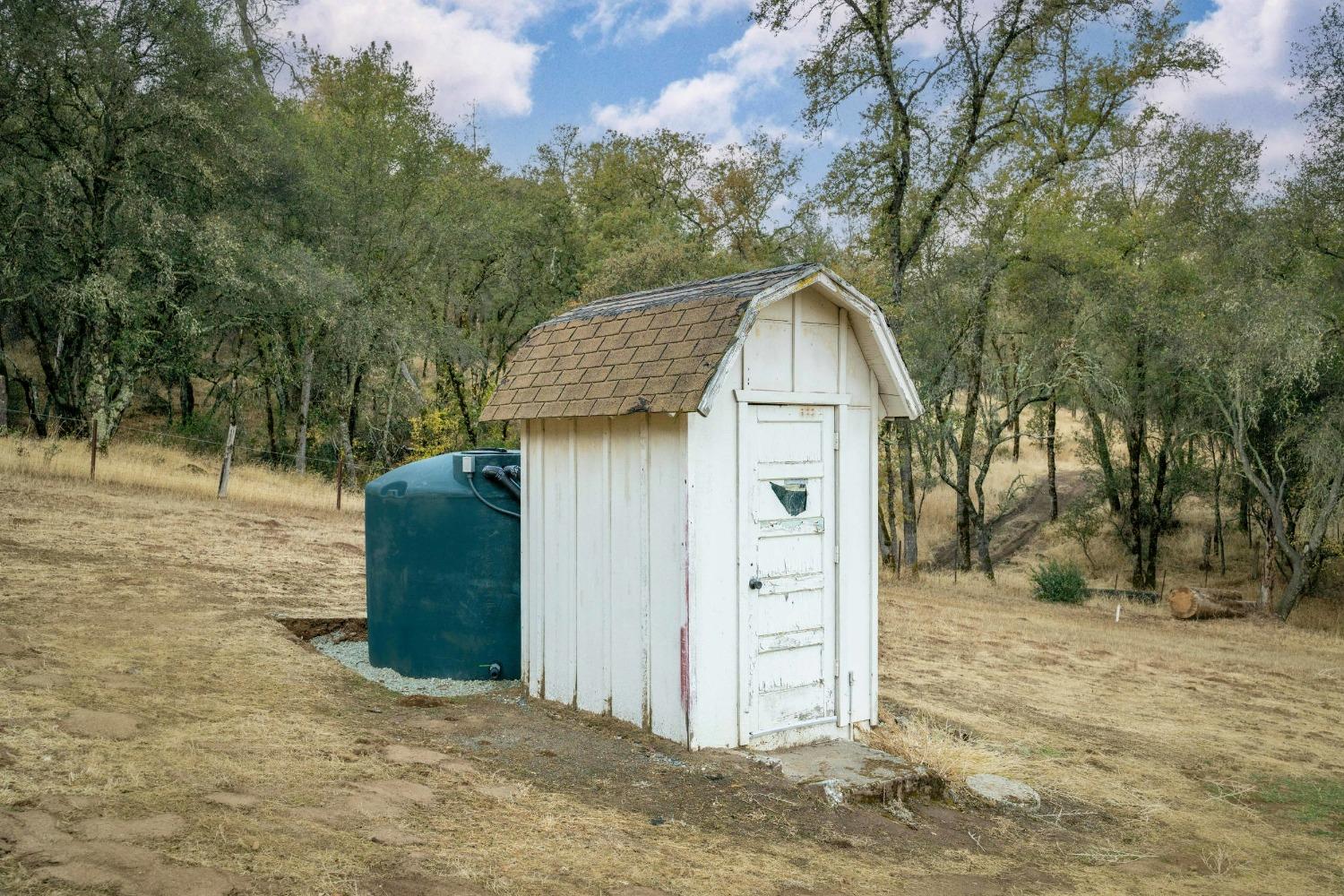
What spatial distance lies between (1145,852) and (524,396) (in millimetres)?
4886

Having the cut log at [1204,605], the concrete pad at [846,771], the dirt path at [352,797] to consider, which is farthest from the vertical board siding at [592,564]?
the cut log at [1204,605]

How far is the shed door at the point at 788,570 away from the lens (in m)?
6.39

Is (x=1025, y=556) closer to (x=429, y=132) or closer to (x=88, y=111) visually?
(x=429, y=132)

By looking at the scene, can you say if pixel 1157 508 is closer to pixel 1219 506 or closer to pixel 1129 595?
pixel 1219 506

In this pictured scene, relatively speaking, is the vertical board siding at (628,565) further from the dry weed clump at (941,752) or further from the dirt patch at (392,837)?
the dirt patch at (392,837)

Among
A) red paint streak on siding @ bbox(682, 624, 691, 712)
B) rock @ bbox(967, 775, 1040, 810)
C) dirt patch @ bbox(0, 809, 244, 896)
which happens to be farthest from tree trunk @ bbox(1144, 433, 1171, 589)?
dirt patch @ bbox(0, 809, 244, 896)

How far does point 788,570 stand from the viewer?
6.58m

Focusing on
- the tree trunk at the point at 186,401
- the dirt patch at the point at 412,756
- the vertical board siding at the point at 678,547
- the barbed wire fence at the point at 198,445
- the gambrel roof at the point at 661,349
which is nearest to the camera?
the dirt patch at the point at 412,756

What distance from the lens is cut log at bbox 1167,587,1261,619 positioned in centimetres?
1789

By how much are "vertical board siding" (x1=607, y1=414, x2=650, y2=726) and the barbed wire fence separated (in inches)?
472

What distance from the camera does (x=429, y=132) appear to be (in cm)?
2716

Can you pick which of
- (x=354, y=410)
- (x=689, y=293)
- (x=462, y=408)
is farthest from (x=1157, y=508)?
(x=689, y=293)

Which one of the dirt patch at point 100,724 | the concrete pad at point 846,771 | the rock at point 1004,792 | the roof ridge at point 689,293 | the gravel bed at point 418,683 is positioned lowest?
the rock at point 1004,792

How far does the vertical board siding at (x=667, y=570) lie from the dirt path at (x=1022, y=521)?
2323 centimetres
